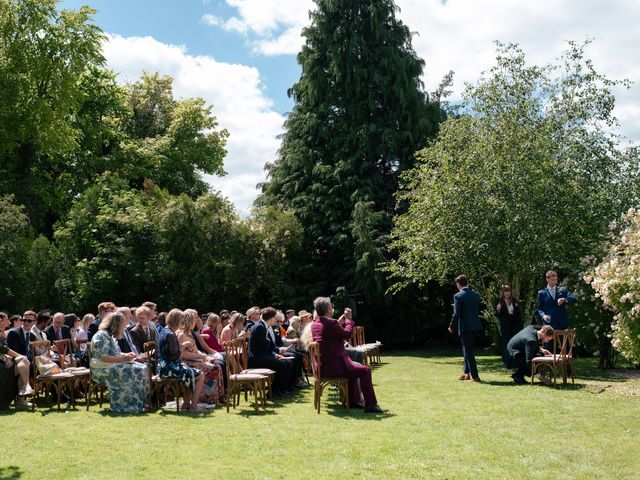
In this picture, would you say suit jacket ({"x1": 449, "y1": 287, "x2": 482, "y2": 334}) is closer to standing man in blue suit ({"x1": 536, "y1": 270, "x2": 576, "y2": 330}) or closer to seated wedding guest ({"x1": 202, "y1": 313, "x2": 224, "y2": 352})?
standing man in blue suit ({"x1": 536, "y1": 270, "x2": 576, "y2": 330})

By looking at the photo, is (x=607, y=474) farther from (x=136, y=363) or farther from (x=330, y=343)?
(x=136, y=363)

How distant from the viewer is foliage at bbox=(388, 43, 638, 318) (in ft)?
55.7

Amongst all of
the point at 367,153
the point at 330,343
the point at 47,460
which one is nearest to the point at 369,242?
the point at 367,153

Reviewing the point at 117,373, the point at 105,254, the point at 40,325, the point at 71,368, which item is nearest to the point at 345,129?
the point at 105,254

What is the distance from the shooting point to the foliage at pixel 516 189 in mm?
16984

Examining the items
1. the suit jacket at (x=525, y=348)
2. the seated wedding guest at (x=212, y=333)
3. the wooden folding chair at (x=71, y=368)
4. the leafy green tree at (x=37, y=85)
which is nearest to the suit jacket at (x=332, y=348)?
the seated wedding guest at (x=212, y=333)

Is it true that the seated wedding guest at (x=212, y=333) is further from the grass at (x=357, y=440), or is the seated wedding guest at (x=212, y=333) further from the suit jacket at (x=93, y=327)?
the grass at (x=357, y=440)

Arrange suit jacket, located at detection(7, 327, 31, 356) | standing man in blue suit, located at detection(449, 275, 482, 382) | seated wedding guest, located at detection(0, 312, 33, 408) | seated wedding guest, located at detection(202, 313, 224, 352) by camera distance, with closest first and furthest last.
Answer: seated wedding guest, located at detection(0, 312, 33, 408) → suit jacket, located at detection(7, 327, 31, 356) → seated wedding guest, located at detection(202, 313, 224, 352) → standing man in blue suit, located at detection(449, 275, 482, 382)

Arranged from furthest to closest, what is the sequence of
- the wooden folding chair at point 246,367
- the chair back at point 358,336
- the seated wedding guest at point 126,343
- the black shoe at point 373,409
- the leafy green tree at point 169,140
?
the leafy green tree at point 169,140, the chair back at point 358,336, the seated wedding guest at point 126,343, the wooden folding chair at point 246,367, the black shoe at point 373,409

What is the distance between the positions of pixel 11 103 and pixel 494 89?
1911cm

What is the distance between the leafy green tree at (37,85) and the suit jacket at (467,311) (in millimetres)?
21265

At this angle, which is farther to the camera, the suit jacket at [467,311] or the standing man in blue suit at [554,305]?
the standing man in blue suit at [554,305]

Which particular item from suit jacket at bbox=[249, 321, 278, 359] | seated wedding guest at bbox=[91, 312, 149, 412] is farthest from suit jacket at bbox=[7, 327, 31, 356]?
suit jacket at bbox=[249, 321, 278, 359]

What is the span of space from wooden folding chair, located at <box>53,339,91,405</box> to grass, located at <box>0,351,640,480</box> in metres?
0.53
